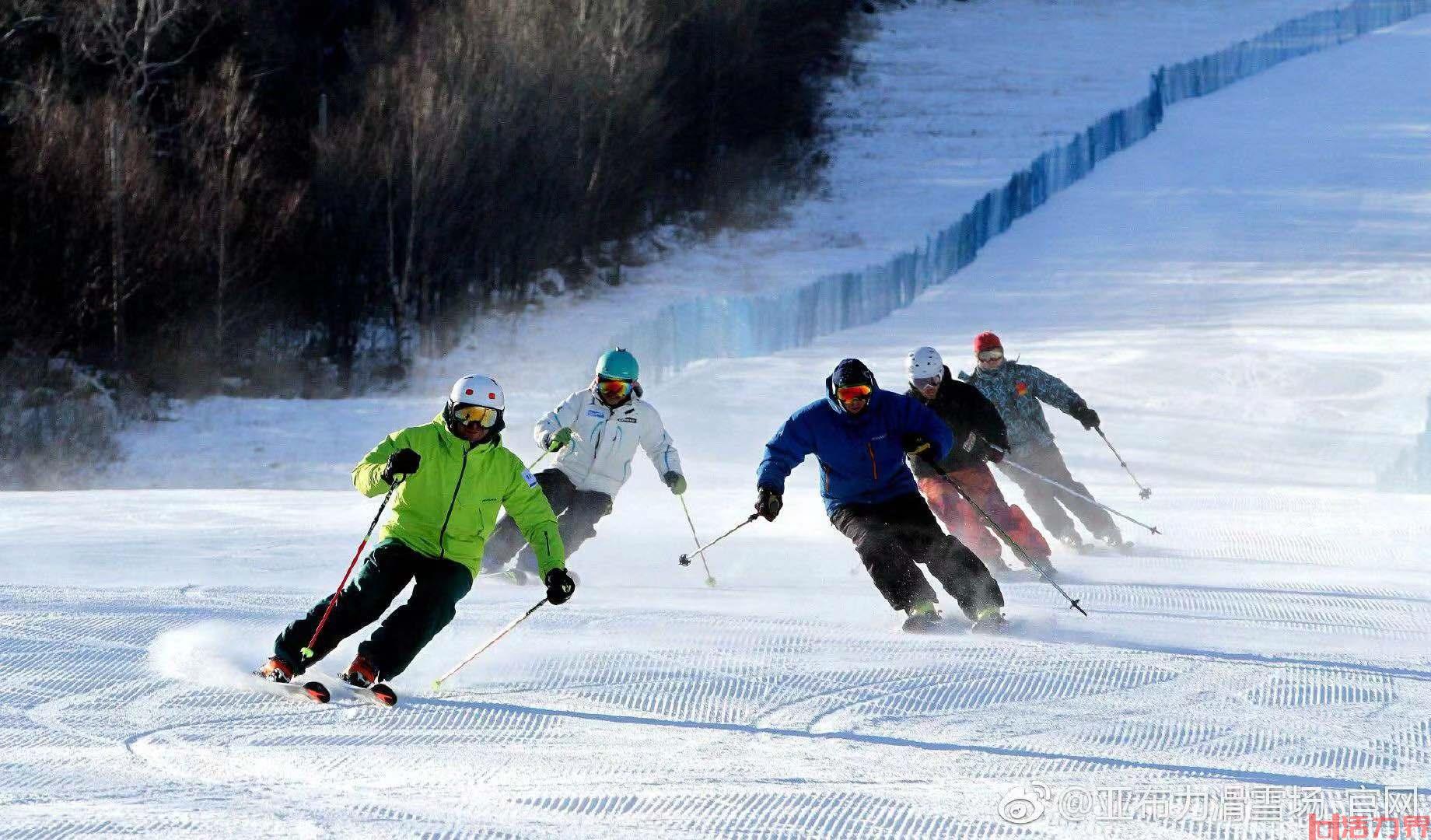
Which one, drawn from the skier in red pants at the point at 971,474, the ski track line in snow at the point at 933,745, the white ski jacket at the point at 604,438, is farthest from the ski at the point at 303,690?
the skier in red pants at the point at 971,474

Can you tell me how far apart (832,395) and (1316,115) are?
35916 millimetres

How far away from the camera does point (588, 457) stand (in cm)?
900

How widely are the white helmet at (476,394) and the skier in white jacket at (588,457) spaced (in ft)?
7.82

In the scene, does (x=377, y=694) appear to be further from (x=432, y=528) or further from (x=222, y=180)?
(x=222, y=180)

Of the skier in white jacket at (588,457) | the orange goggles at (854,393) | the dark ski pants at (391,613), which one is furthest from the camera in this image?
the skier in white jacket at (588,457)

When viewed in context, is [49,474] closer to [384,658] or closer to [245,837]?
[384,658]

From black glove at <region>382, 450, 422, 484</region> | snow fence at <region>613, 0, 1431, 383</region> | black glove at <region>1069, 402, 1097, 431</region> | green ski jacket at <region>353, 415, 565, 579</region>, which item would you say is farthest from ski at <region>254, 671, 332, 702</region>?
snow fence at <region>613, 0, 1431, 383</region>

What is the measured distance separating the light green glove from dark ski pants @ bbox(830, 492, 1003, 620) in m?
1.79

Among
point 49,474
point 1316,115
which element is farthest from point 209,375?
point 1316,115

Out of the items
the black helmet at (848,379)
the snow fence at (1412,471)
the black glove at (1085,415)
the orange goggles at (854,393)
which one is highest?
the black helmet at (848,379)

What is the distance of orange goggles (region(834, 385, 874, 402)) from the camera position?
7512 millimetres

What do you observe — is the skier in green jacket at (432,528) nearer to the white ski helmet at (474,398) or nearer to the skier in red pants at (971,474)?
the white ski helmet at (474,398)

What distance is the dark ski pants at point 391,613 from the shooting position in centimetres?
610

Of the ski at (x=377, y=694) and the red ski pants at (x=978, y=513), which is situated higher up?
the ski at (x=377, y=694)
